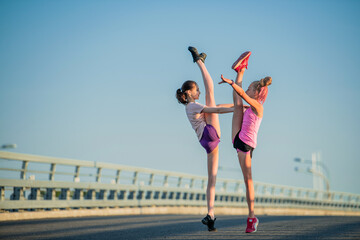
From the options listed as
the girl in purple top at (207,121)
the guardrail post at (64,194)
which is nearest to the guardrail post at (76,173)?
the guardrail post at (64,194)

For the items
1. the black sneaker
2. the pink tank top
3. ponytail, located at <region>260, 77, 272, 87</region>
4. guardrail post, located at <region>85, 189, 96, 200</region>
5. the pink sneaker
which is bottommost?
guardrail post, located at <region>85, 189, 96, 200</region>

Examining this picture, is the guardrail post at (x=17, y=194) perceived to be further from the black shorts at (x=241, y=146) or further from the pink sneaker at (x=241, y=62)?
the pink sneaker at (x=241, y=62)

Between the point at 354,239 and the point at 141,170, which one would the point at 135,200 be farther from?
the point at 354,239

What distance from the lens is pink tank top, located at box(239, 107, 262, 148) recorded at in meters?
7.31

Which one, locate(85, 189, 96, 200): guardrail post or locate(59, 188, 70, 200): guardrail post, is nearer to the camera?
locate(59, 188, 70, 200): guardrail post

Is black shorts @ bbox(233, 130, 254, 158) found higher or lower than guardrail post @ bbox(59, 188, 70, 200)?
higher

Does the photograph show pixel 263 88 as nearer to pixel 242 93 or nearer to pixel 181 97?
pixel 242 93

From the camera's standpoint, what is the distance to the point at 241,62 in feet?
24.6

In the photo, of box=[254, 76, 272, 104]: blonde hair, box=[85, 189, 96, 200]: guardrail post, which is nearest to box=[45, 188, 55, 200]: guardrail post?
box=[85, 189, 96, 200]: guardrail post

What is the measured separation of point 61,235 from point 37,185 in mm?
5248

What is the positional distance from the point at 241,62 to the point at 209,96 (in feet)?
2.50

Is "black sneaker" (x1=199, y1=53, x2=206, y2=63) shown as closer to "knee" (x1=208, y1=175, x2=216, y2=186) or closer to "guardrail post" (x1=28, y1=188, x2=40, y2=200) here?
"knee" (x1=208, y1=175, x2=216, y2=186)

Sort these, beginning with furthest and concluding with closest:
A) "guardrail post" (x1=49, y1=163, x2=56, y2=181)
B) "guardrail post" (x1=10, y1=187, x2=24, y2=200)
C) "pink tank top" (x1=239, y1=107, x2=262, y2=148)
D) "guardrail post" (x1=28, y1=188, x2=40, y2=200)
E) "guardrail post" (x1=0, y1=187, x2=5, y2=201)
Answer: "guardrail post" (x1=49, y1=163, x2=56, y2=181) < "guardrail post" (x1=28, y1=188, x2=40, y2=200) < "guardrail post" (x1=10, y1=187, x2=24, y2=200) < "guardrail post" (x1=0, y1=187, x2=5, y2=201) < "pink tank top" (x1=239, y1=107, x2=262, y2=148)

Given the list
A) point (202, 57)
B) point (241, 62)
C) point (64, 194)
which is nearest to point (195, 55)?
point (202, 57)
